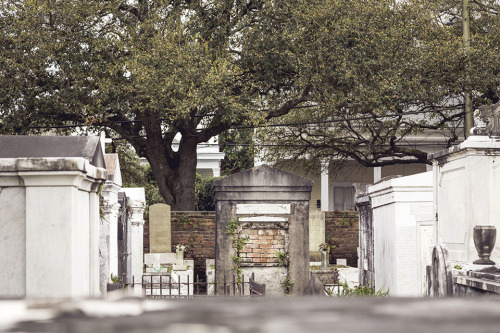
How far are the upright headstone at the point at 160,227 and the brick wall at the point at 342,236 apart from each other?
4.87 metres

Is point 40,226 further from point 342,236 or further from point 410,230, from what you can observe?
point 342,236

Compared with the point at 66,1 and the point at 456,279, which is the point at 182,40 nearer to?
the point at 66,1

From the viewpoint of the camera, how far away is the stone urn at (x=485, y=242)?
24.9 ft

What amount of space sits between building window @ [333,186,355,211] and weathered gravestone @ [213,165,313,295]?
18.6 m

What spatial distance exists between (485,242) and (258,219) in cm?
409

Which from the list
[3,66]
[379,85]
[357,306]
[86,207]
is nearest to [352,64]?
[379,85]

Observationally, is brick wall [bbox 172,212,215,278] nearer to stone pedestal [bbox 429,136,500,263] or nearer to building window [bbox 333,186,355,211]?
building window [bbox 333,186,355,211]

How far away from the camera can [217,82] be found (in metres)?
16.8

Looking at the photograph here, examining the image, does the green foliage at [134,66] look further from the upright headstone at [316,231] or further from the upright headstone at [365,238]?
the upright headstone at [365,238]

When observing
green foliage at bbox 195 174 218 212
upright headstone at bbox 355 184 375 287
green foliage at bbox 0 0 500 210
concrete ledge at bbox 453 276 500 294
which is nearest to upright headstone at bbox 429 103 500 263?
concrete ledge at bbox 453 276 500 294

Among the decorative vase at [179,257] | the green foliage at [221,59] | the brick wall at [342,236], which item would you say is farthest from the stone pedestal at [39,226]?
the brick wall at [342,236]

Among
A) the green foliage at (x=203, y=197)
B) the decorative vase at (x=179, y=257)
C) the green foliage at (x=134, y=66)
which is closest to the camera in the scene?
the green foliage at (x=134, y=66)

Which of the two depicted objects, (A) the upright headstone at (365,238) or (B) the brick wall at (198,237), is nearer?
(A) the upright headstone at (365,238)

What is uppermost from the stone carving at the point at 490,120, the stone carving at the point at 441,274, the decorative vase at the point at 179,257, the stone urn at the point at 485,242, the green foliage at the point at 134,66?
the green foliage at the point at 134,66
